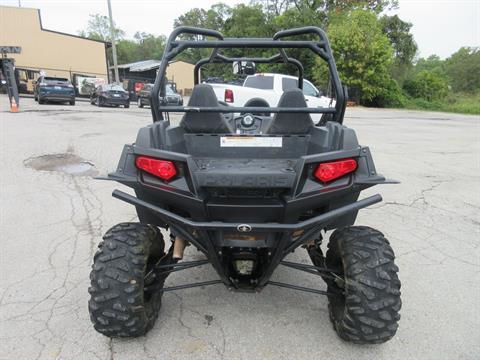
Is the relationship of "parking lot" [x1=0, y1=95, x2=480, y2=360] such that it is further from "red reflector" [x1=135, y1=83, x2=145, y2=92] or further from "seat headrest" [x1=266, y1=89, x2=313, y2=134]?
"red reflector" [x1=135, y1=83, x2=145, y2=92]

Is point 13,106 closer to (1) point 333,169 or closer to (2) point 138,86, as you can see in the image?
(2) point 138,86

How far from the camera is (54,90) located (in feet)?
58.7

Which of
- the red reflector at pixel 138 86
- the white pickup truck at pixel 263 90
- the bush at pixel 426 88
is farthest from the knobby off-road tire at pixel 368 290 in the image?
the bush at pixel 426 88

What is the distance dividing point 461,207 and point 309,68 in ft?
98.2

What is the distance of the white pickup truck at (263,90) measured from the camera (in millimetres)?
10734

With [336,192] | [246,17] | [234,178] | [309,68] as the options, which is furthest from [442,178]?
[246,17]

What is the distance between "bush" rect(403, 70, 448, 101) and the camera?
120ft

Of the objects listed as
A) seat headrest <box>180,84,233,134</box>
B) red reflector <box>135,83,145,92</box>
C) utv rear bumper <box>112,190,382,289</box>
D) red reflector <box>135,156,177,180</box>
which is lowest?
utv rear bumper <box>112,190,382,289</box>

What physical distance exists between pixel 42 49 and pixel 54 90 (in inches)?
637

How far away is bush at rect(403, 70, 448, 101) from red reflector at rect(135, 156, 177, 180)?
40.4 m

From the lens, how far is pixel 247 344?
2.19 m

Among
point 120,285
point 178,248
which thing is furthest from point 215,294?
point 120,285

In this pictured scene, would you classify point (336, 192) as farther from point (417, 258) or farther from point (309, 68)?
point (309, 68)

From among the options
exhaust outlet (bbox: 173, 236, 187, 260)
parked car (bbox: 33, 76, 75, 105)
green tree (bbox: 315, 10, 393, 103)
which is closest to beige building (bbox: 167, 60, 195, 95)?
green tree (bbox: 315, 10, 393, 103)
